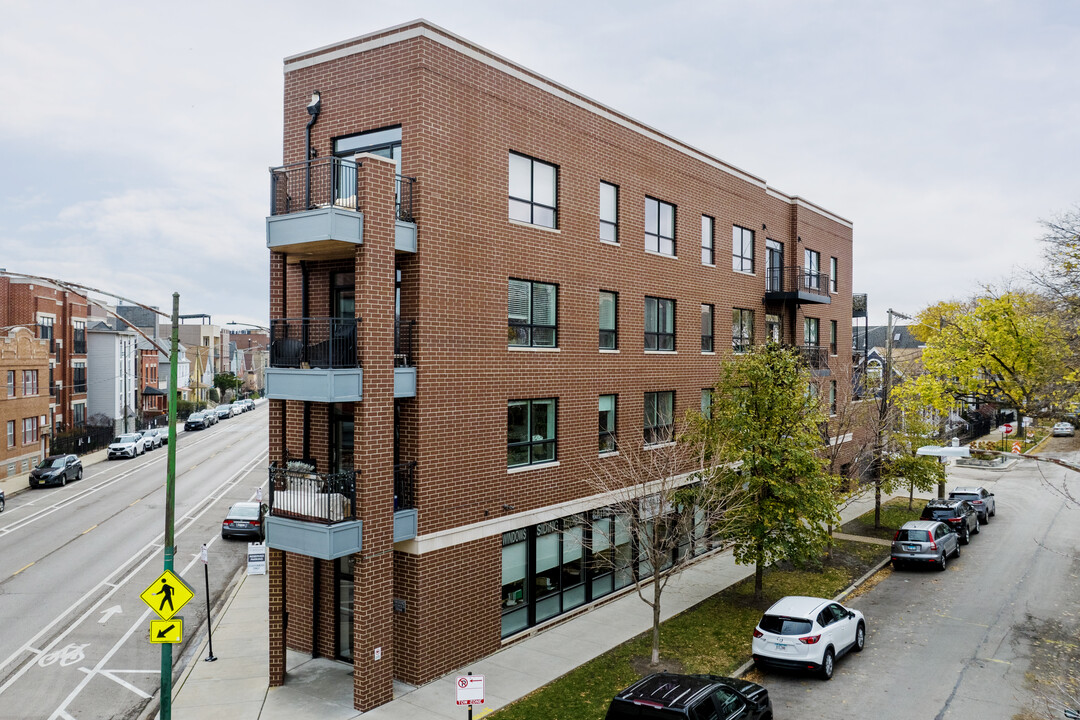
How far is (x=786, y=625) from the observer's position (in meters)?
15.8

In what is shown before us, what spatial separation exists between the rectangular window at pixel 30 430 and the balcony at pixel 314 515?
40685 millimetres

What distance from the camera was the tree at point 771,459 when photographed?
1947cm

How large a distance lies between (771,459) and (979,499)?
19.2 m

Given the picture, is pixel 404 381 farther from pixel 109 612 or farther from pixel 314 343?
pixel 109 612

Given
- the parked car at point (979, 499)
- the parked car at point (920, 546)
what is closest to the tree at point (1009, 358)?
the parked car at point (920, 546)

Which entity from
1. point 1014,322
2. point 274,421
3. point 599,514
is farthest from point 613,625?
point 1014,322

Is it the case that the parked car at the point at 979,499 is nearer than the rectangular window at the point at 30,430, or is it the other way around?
the parked car at the point at 979,499

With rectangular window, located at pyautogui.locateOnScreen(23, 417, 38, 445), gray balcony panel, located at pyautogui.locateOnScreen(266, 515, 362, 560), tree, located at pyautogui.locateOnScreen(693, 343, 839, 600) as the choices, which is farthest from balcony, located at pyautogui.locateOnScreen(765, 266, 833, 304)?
rectangular window, located at pyautogui.locateOnScreen(23, 417, 38, 445)

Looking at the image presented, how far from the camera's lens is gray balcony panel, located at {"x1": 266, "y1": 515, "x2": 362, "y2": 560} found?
13.7 metres

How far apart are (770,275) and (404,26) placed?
63.7 ft

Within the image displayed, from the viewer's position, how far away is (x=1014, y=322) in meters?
17.0

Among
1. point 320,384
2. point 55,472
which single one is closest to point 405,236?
point 320,384

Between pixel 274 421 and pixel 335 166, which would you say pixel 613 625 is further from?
pixel 335 166

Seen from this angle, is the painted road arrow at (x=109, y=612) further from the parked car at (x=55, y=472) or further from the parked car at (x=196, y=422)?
the parked car at (x=196, y=422)
